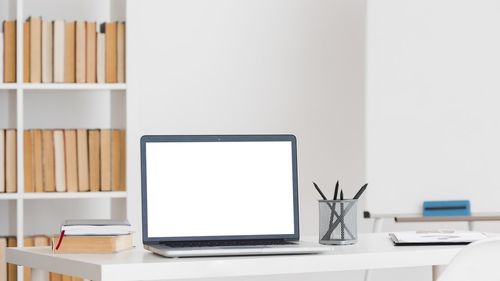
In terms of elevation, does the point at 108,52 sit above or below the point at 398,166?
above

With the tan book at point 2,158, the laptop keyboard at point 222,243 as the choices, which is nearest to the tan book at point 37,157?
the tan book at point 2,158

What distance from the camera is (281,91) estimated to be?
434 cm

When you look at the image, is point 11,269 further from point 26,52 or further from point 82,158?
point 26,52

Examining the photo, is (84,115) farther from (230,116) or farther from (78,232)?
(78,232)

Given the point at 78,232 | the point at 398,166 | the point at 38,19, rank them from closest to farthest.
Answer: the point at 78,232
the point at 38,19
the point at 398,166

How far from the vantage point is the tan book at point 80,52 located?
142 inches

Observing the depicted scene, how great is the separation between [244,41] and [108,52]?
86 centimetres

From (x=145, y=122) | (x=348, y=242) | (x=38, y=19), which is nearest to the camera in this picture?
(x=348, y=242)

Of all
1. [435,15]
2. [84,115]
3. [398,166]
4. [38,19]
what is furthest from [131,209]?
[435,15]

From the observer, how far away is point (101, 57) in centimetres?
363

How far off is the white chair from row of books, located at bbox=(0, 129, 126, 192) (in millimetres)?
2220

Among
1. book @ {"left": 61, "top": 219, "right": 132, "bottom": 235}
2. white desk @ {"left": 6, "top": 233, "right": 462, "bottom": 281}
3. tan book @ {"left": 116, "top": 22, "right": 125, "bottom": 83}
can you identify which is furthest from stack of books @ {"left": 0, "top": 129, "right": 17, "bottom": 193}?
book @ {"left": 61, "top": 219, "right": 132, "bottom": 235}

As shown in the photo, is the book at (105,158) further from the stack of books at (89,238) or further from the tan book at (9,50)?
the stack of books at (89,238)

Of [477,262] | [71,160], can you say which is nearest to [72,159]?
[71,160]
